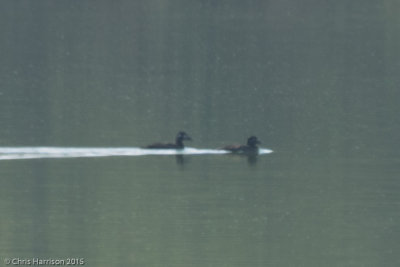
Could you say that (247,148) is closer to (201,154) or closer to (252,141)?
(252,141)

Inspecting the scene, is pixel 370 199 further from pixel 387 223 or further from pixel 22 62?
pixel 22 62

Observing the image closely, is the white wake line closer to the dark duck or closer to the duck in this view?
the dark duck

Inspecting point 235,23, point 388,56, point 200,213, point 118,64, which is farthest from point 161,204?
point 235,23

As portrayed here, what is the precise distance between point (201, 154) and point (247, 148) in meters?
0.92

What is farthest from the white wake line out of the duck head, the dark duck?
the duck head

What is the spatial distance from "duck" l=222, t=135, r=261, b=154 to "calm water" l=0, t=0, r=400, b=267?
0.28 m

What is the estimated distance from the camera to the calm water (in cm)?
2569

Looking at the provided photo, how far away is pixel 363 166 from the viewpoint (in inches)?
1307

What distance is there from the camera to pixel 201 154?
114ft

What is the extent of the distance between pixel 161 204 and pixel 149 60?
1281 inches

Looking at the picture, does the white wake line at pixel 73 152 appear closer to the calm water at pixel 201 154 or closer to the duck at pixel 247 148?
the calm water at pixel 201 154

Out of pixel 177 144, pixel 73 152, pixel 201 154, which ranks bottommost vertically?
pixel 73 152

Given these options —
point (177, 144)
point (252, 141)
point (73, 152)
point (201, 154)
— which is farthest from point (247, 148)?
point (73, 152)

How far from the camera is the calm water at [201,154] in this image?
2569cm
